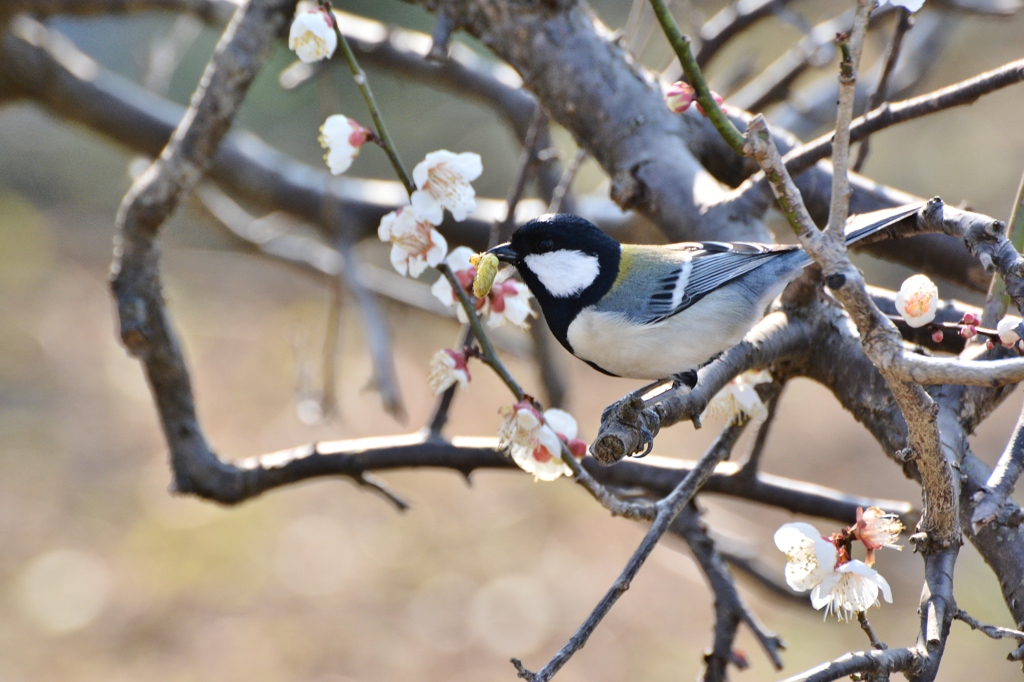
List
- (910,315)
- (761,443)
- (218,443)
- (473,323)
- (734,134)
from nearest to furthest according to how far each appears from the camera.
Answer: (734,134) → (910,315) → (473,323) → (761,443) → (218,443)

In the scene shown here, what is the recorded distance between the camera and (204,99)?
6.05ft

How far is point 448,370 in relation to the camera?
1.32 metres

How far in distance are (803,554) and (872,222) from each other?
512 mm

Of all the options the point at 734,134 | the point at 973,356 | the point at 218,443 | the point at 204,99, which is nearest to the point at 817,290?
the point at 973,356

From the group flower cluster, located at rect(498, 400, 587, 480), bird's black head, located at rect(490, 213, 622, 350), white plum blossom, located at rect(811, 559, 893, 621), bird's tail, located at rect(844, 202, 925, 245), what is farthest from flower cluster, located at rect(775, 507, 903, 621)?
bird's black head, located at rect(490, 213, 622, 350)

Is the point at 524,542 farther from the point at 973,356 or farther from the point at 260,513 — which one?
the point at 973,356

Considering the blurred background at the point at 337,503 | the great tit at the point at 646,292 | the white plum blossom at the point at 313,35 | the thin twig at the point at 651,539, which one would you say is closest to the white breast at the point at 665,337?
the great tit at the point at 646,292

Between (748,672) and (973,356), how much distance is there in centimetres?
286

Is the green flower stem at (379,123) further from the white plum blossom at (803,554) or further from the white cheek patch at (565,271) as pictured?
the white plum blossom at (803,554)

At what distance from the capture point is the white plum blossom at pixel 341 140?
1.34 metres

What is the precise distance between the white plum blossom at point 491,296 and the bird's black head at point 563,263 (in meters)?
0.22

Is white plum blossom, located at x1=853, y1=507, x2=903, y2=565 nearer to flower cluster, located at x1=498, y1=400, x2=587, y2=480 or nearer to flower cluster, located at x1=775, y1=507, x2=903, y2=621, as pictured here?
flower cluster, located at x1=775, y1=507, x2=903, y2=621

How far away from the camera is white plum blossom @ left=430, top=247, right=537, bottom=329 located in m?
1.34

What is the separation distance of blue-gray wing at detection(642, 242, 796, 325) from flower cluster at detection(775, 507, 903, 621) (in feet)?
2.02
